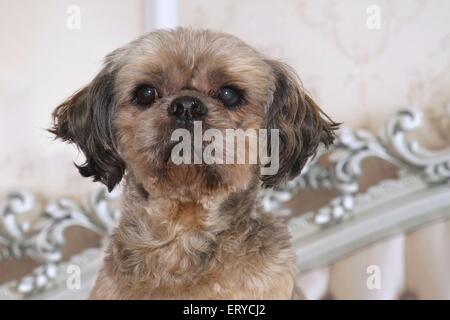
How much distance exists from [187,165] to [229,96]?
13 cm

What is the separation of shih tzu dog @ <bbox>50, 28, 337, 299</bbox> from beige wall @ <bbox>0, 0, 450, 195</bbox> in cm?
50

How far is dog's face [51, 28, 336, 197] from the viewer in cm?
95

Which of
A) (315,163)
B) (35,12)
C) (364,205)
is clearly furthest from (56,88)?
(364,205)

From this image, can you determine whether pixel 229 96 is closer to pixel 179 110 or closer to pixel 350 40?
pixel 179 110

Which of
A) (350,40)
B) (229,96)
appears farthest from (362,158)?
(229,96)

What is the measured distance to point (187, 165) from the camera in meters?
0.95

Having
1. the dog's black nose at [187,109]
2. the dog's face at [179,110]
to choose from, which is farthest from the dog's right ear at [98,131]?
the dog's black nose at [187,109]

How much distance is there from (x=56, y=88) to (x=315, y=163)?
0.65 meters

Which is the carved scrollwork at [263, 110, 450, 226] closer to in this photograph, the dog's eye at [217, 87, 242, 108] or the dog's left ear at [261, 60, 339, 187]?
the dog's left ear at [261, 60, 339, 187]

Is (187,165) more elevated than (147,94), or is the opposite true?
(147,94)

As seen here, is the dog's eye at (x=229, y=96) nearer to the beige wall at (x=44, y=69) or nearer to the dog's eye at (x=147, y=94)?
the dog's eye at (x=147, y=94)

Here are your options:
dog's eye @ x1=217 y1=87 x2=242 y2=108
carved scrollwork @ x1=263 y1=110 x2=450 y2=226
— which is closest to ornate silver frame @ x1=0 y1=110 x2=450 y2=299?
carved scrollwork @ x1=263 y1=110 x2=450 y2=226

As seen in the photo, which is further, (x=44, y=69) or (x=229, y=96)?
(x=44, y=69)

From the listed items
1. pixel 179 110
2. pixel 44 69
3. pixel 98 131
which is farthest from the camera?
pixel 44 69
